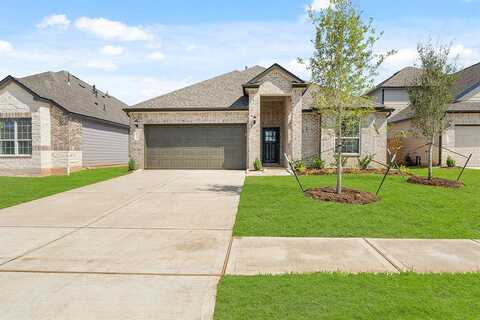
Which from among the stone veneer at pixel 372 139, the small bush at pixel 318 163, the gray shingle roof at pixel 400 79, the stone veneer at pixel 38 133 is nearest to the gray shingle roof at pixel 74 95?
the stone veneer at pixel 38 133

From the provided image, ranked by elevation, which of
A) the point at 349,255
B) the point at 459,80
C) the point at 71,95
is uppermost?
the point at 459,80

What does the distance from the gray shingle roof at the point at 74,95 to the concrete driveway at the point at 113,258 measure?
1205 centimetres

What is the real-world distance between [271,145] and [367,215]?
44.7 feet

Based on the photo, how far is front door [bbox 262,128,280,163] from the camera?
2050 centimetres

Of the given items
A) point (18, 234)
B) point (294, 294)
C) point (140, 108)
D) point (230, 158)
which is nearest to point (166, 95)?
point (140, 108)

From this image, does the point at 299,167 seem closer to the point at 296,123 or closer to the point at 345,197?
the point at 296,123

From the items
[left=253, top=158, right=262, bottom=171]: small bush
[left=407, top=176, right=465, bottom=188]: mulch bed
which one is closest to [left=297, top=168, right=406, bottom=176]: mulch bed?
[left=253, top=158, right=262, bottom=171]: small bush

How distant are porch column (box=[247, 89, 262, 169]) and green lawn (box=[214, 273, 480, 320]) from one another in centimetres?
1386

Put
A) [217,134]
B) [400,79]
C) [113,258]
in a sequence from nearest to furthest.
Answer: [113,258] → [217,134] → [400,79]

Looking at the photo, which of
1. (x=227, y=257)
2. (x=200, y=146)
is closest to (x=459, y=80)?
(x=200, y=146)

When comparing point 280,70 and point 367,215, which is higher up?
point 280,70

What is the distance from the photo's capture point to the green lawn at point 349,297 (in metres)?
2.99

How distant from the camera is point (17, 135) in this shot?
17344mm

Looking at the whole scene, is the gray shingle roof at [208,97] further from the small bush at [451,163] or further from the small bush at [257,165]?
the small bush at [451,163]
